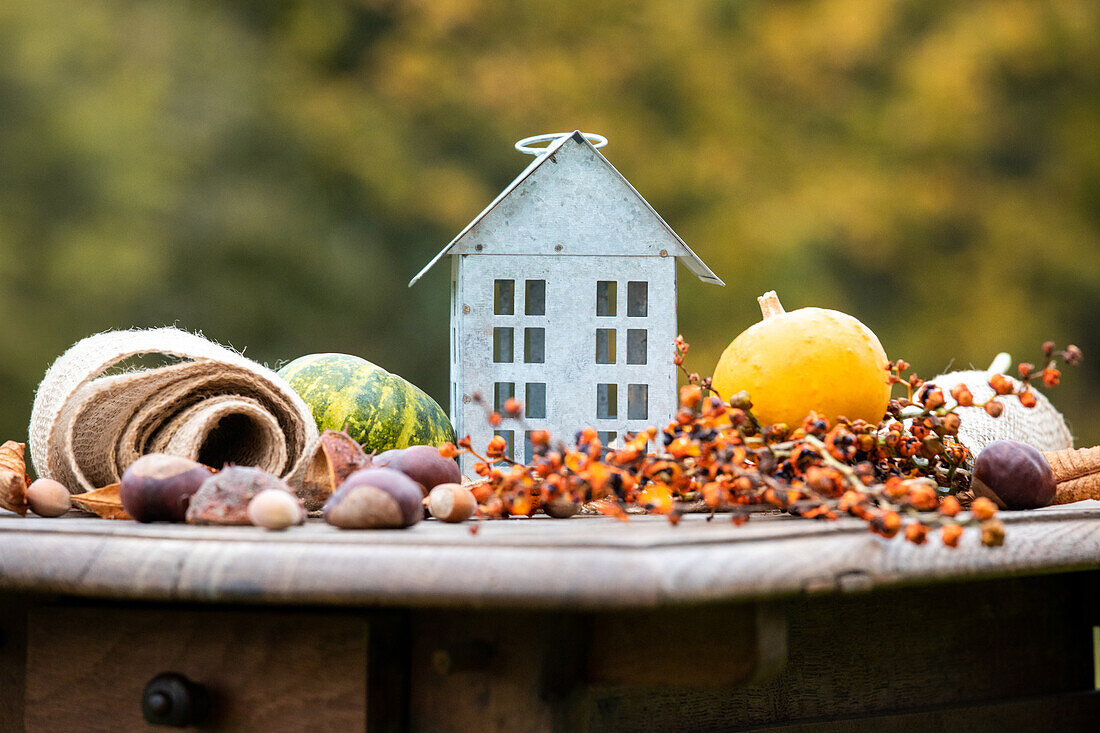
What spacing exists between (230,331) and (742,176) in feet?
4.13

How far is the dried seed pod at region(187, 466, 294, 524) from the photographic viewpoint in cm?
45

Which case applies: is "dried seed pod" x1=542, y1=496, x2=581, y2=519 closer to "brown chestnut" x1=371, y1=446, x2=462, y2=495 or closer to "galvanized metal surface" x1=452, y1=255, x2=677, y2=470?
"brown chestnut" x1=371, y1=446, x2=462, y2=495

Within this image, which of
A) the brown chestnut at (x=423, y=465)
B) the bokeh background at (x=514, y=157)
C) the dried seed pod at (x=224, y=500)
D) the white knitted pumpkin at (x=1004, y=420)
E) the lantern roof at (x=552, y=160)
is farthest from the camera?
the bokeh background at (x=514, y=157)

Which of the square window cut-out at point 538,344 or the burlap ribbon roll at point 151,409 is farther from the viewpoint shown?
the square window cut-out at point 538,344

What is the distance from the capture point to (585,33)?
266cm

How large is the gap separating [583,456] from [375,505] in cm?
9

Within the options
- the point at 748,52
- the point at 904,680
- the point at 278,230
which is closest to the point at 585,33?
the point at 748,52

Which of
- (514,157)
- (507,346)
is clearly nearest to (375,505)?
(507,346)

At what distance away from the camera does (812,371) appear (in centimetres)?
62

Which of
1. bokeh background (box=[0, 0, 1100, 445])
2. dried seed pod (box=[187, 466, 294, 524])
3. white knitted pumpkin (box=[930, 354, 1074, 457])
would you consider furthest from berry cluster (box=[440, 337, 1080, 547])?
bokeh background (box=[0, 0, 1100, 445])

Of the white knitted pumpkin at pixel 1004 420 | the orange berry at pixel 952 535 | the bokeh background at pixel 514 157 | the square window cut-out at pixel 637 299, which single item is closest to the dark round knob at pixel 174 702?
the orange berry at pixel 952 535

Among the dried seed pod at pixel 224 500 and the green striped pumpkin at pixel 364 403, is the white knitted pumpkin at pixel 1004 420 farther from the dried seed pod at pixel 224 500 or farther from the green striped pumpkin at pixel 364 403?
the dried seed pod at pixel 224 500

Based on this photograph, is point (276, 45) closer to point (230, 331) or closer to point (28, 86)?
point (28, 86)

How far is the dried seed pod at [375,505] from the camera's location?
0.43 m
